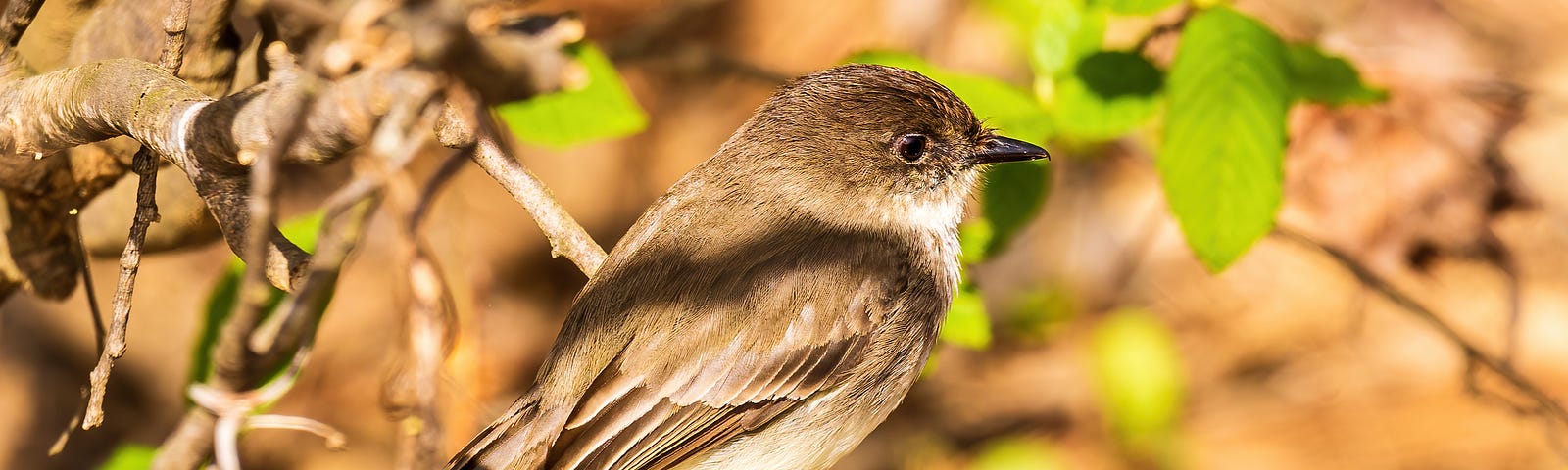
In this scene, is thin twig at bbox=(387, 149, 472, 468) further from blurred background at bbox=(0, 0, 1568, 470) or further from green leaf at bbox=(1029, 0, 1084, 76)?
blurred background at bbox=(0, 0, 1568, 470)

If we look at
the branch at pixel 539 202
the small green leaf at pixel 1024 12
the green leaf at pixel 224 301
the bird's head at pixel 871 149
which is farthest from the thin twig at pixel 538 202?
the small green leaf at pixel 1024 12

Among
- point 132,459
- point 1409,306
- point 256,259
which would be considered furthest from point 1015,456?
point 256,259

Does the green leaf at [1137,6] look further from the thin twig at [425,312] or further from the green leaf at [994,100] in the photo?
the thin twig at [425,312]

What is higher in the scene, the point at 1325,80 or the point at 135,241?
the point at 1325,80

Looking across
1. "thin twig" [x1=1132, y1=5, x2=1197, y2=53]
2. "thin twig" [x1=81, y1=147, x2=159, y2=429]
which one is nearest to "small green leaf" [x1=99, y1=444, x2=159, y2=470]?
"thin twig" [x1=81, y1=147, x2=159, y2=429]

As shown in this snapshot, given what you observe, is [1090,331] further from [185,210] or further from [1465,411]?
[185,210]

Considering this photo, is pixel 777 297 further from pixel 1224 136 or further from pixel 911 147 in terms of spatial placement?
pixel 1224 136
